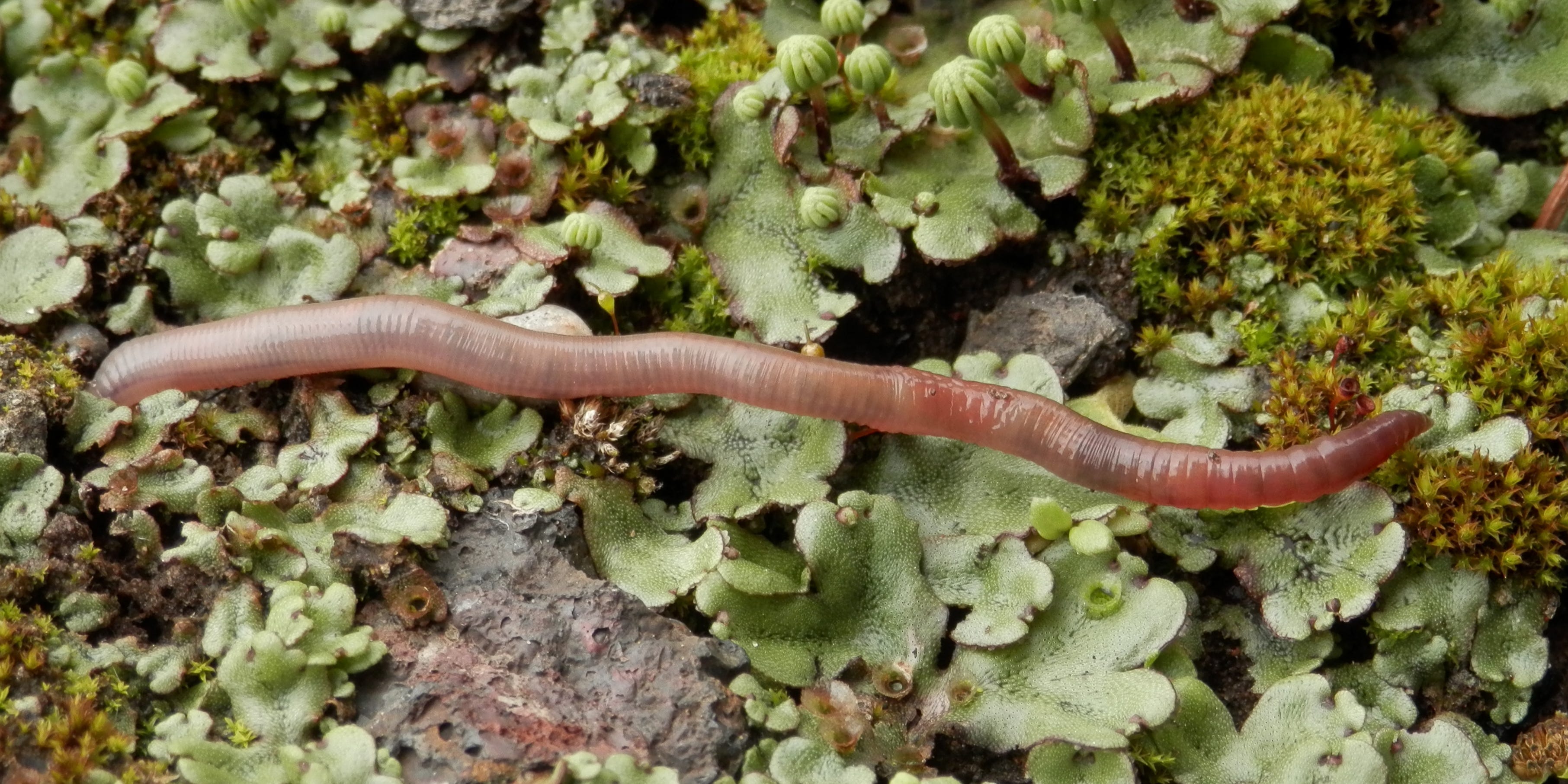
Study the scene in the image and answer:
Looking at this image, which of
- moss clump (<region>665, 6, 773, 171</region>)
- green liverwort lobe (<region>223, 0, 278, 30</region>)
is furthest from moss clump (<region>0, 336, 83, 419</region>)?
moss clump (<region>665, 6, 773, 171</region>)

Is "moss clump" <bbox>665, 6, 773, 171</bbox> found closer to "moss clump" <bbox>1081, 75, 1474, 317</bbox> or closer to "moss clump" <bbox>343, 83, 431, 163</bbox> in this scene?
"moss clump" <bbox>343, 83, 431, 163</bbox>

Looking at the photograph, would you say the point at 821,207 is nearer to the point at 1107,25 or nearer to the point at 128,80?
the point at 1107,25

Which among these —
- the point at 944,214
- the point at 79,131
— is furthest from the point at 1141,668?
the point at 79,131

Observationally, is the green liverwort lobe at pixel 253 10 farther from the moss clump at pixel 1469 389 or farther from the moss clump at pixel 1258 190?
the moss clump at pixel 1469 389

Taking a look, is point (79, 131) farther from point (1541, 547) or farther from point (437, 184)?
point (1541, 547)

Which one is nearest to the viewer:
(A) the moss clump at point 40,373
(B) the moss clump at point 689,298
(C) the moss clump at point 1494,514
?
(C) the moss clump at point 1494,514

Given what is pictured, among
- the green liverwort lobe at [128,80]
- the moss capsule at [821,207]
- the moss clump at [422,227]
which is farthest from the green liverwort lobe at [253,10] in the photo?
the moss capsule at [821,207]
